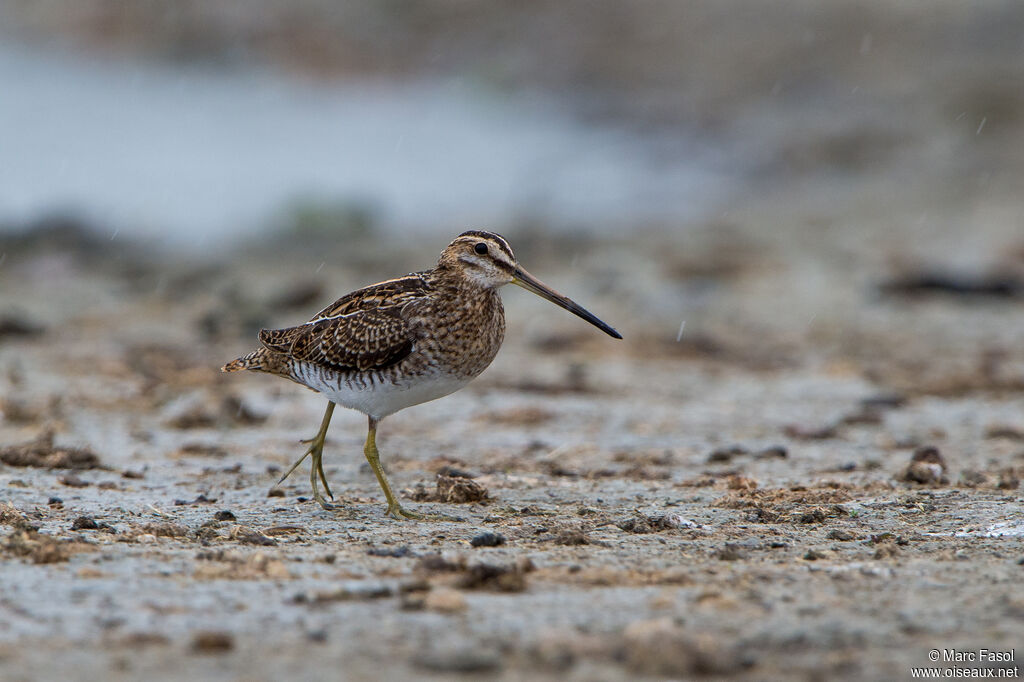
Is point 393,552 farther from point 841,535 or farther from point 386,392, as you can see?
point 841,535

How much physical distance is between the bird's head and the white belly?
53 centimetres

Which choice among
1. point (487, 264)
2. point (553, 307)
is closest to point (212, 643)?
point (487, 264)

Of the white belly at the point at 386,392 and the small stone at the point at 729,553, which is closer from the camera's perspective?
the small stone at the point at 729,553

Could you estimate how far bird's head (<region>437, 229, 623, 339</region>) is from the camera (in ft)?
20.9

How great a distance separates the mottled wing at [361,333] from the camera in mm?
6094

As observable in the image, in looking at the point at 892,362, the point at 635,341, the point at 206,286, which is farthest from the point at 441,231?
the point at 892,362

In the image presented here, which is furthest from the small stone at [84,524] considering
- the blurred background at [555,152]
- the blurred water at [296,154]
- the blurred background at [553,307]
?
the blurred water at [296,154]

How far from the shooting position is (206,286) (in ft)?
42.4

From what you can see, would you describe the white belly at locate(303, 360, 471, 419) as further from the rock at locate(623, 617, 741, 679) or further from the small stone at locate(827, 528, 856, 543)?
the rock at locate(623, 617, 741, 679)

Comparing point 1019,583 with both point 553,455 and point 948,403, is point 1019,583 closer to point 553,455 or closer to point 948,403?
point 553,455

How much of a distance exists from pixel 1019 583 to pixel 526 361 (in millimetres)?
6288

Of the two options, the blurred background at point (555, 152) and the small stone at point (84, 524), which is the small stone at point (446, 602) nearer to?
the small stone at point (84, 524)

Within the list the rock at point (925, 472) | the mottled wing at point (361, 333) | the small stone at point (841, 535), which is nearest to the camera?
the small stone at point (841, 535)

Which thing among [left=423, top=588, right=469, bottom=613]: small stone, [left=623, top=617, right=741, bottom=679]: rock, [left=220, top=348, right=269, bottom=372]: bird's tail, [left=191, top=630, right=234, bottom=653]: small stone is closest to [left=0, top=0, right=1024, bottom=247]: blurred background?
[left=220, top=348, right=269, bottom=372]: bird's tail
